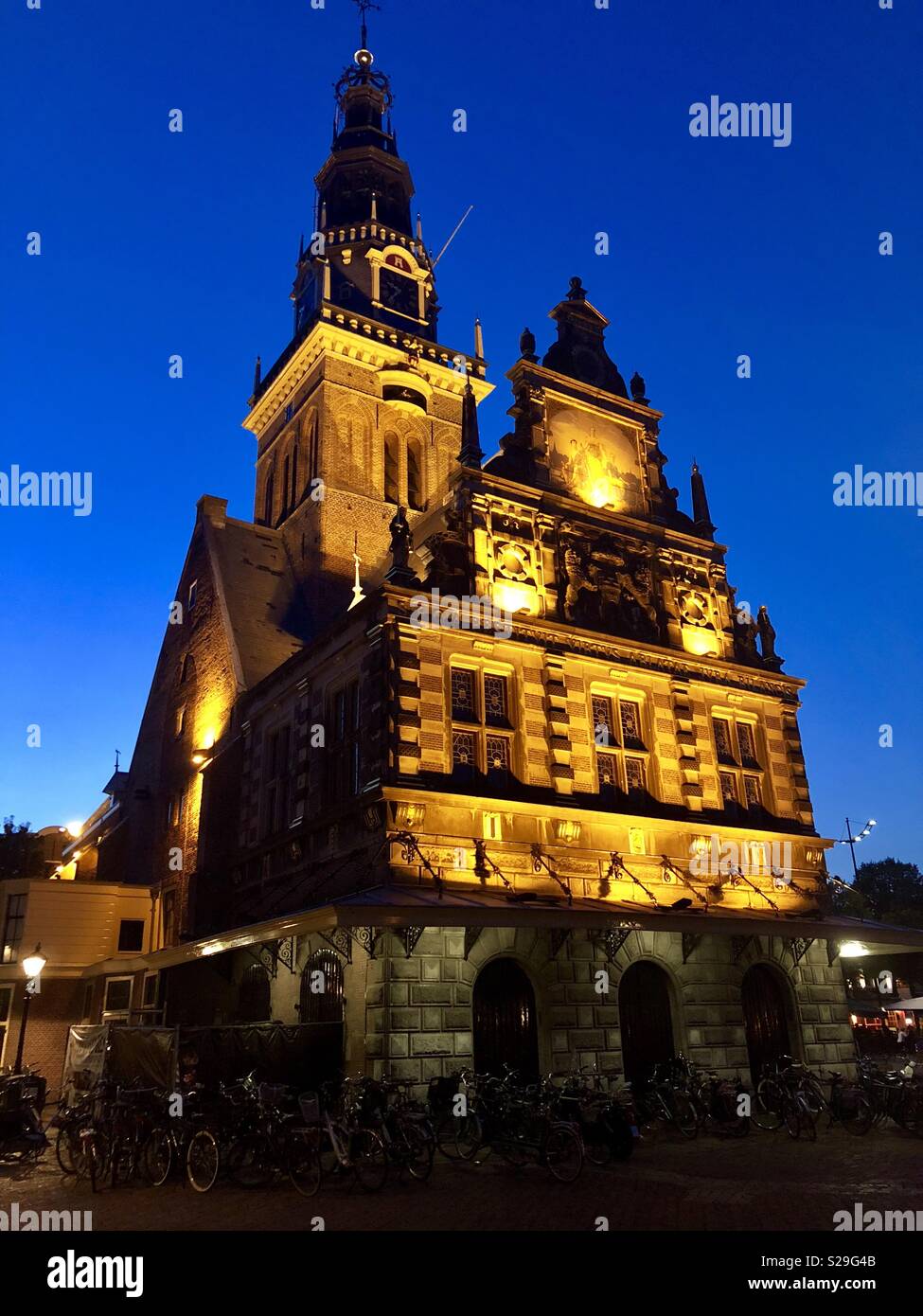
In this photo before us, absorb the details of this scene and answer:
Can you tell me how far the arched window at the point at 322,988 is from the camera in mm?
18547

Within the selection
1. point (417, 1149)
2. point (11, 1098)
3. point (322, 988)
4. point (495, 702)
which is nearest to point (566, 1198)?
point (417, 1149)

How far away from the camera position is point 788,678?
26109mm

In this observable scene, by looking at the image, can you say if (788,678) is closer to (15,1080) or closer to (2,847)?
(15,1080)

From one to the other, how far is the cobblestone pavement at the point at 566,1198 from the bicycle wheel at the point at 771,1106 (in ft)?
8.26

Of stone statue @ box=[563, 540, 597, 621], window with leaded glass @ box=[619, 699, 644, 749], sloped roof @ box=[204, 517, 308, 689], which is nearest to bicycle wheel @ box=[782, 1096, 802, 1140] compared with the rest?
window with leaded glass @ box=[619, 699, 644, 749]

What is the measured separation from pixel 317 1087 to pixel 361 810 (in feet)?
17.0

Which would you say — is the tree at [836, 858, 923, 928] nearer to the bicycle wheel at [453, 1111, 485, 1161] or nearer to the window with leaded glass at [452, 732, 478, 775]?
the window with leaded glass at [452, 732, 478, 775]

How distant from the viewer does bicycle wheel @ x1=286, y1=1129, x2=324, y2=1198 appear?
12.4 m

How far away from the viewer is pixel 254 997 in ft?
72.2

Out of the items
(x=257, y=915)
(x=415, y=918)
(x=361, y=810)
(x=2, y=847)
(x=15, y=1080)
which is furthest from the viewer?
(x=2, y=847)

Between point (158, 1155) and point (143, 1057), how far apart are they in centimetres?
208

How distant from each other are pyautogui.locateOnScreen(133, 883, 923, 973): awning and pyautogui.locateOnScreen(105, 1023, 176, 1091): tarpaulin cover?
2.34 meters
